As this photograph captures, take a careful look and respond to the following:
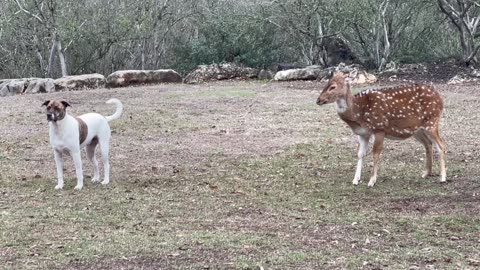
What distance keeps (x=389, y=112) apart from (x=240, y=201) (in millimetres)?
1933

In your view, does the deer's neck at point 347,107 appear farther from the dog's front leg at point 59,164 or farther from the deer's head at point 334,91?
the dog's front leg at point 59,164

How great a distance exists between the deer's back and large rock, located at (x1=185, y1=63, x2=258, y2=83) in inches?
506

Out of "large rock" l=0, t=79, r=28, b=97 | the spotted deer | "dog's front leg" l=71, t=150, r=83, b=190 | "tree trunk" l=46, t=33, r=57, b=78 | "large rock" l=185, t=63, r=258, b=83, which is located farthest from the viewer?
"tree trunk" l=46, t=33, r=57, b=78

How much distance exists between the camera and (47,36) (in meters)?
22.5

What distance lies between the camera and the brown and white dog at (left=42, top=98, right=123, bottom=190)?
7777mm

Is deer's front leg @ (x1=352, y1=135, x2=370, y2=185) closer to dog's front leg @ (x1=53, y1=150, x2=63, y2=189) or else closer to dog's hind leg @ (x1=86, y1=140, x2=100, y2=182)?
dog's hind leg @ (x1=86, y1=140, x2=100, y2=182)

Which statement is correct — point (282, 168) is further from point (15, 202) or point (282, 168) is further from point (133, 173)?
point (15, 202)

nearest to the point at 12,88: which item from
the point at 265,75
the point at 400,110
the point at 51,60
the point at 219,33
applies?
the point at 51,60

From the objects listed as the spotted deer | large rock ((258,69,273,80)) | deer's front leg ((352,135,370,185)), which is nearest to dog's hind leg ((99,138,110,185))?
the spotted deer

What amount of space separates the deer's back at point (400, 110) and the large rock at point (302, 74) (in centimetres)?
1136

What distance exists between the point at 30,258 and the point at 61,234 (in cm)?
68

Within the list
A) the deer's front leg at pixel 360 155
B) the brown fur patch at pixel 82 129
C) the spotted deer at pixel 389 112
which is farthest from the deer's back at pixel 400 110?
the brown fur patch at pixel 82 129

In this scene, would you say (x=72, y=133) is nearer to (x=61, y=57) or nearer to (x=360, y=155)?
(x=360, y=155)

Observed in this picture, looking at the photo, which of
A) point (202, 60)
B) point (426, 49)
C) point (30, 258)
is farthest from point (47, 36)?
point (30, 258)
